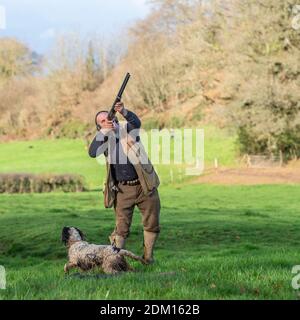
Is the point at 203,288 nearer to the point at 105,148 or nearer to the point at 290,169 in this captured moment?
the point at 105,148

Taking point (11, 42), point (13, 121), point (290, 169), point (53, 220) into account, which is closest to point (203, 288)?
point (53, 220)

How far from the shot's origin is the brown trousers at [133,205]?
10844 mm

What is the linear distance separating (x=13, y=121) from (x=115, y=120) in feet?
316

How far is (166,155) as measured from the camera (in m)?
66.6

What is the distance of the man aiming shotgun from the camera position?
10.7 metres

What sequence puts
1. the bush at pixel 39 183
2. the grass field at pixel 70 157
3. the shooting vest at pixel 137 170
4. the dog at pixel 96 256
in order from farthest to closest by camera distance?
the grass field at pixel 70 157 < the bush at pixel 39 183 < the shooting vest at pixel 137 170 < the dog at pixel 96 256

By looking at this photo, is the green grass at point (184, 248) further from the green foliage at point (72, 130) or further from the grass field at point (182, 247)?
the green foliage at point (72, 130)

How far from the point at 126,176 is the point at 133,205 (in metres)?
0.51

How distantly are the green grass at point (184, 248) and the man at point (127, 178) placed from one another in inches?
32.0
